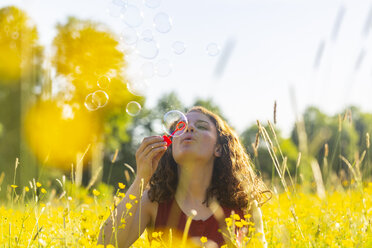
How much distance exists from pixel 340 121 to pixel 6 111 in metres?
18.8

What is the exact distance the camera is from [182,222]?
3127 mm

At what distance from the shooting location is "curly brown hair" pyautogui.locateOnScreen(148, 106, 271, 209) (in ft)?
10.8

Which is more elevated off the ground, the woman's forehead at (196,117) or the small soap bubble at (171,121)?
the woman's forehead at (196,117)

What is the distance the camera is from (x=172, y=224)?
3131 millimetres

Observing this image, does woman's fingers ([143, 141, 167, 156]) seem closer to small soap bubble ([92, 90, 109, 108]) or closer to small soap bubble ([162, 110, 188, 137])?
small soap bubble ([162, 110, 188, 137])

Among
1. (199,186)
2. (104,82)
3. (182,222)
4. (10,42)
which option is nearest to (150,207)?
(182,222)

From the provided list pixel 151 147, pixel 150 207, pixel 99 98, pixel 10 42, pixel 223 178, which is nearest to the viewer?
pixel 151 147

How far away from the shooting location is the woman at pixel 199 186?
2986mm

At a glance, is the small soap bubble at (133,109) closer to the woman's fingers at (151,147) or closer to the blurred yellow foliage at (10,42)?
the woman's fingers at (151,147)

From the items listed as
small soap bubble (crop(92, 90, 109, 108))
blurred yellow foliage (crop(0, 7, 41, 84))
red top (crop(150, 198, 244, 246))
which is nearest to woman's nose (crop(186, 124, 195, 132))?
red top (crop(150, 198, 244, 246))

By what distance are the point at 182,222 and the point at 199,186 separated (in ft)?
1.01

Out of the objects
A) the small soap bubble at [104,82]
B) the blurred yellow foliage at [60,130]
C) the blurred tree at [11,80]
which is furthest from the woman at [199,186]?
the blurred tree at [11,80]

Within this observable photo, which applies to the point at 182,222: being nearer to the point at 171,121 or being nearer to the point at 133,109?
the point at 171,121

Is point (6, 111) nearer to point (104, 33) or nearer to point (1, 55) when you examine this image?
point (1, 55)
